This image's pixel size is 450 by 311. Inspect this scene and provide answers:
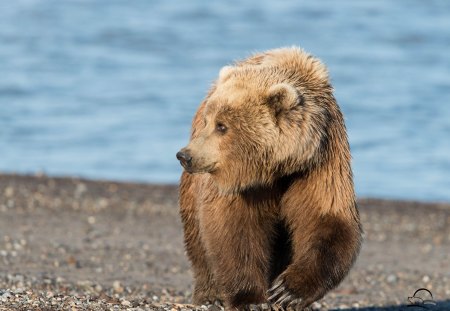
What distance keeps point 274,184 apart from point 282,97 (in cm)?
58

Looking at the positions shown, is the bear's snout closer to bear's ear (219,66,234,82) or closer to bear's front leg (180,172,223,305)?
bear's ear (219,66,234,82)

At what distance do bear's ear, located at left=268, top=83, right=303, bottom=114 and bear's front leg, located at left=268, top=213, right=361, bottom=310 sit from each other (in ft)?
2.26

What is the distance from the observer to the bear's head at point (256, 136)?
6.49m

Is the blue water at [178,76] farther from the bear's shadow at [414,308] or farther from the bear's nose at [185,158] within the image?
the bear's nose at [185,158]

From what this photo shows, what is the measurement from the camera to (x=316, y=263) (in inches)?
258

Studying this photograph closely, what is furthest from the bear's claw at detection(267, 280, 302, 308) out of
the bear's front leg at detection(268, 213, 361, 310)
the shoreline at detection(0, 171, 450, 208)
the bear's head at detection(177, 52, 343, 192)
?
the shoreline at detection(0, 171, 450, 208)

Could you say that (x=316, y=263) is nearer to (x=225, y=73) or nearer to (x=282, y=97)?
(x=282, y=97)

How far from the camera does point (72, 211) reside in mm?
12781

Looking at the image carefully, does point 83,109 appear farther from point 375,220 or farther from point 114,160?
point 375,220

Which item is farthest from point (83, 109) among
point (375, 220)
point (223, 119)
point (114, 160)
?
point (223, 119)

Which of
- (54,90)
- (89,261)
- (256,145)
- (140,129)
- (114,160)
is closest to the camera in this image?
(256,145)

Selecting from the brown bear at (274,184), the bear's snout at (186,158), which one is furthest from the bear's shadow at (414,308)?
the bear's snout at (186,158)

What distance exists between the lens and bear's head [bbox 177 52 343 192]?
21.3 feet

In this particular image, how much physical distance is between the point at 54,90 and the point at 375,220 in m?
8.71
